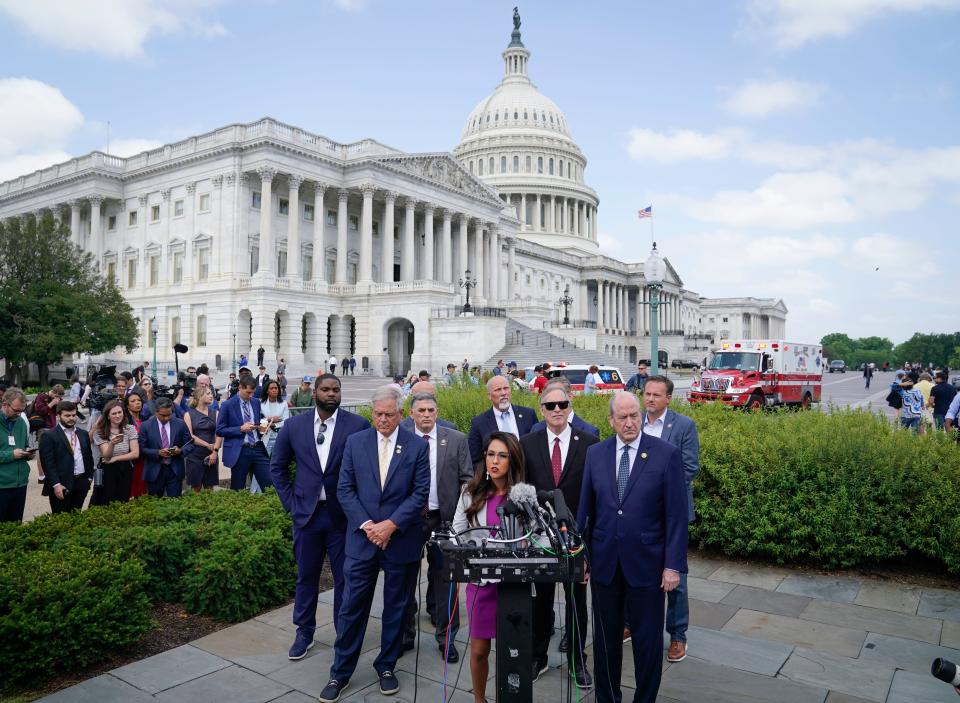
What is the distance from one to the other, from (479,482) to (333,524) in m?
1.77

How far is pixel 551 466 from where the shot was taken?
20.7 ft

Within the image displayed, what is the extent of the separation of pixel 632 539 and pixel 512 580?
1232 millimetres

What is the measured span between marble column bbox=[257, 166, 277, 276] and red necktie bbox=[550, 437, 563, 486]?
4854 centimetres

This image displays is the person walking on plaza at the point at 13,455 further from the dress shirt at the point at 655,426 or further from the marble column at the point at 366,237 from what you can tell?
the marble column at the point at 366,237

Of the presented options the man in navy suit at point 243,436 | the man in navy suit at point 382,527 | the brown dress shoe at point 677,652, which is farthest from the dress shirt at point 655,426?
the man in navy suit at point 243,436

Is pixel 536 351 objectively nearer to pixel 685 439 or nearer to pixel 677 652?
pixel 685 439

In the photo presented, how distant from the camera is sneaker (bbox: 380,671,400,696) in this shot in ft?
18.8

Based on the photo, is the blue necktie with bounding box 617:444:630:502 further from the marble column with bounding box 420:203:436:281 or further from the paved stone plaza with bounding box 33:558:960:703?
the marble column with bounding box 420:203:436:281

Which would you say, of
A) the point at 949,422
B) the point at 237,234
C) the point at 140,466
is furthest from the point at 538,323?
the point at 140,466

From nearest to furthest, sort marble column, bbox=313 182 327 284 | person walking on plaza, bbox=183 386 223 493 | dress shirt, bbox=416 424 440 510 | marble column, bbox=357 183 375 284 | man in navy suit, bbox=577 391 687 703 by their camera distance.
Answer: man in navy suit, bbox=577 391 687 703, dress shirt, bbox=416 424 440 510, person walking on plaza, bbox=183 386 223 493, marble column, bbox=313 182 327 284, marble column, bbox=357 183 375 284

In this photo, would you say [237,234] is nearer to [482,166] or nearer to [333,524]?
[333,524]

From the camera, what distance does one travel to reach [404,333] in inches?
2383

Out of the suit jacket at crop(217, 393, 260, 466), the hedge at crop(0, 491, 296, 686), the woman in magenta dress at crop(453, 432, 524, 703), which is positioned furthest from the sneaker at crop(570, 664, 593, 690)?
the suit jacket at crop(217, 393, 260, 466)

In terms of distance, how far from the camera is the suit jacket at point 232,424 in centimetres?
1109
